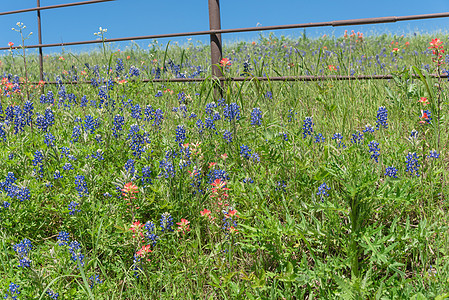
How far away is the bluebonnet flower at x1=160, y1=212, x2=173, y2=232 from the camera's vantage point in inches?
83.0

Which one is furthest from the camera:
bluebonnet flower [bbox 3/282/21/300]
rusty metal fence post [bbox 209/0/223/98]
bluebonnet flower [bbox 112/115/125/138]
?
rusty metal fence post [bbox 209/0/223/98]

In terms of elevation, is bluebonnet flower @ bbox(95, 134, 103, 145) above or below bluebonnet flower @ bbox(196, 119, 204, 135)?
below

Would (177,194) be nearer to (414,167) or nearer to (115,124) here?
(115,124)

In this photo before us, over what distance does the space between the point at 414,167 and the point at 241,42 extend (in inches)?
392

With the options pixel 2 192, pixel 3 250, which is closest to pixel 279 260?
pixel 3 250

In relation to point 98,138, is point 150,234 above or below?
below

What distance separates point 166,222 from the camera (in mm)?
2127

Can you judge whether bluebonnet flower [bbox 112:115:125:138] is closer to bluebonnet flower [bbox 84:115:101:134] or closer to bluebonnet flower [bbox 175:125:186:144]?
bluebonnet flower [bbox 84:115:101:134]

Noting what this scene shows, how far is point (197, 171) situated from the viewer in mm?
2219

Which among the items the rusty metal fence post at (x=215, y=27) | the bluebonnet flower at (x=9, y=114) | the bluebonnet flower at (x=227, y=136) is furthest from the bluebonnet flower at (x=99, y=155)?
the rusty metal fence post at (x=215, y=27)

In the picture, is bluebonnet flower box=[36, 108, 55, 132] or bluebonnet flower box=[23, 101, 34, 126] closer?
bluebonnet flower box=[36, 108, 55, 132]

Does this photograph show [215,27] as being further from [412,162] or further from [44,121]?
[412,162]

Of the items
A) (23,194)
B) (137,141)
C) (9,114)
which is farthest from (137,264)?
(9,114)

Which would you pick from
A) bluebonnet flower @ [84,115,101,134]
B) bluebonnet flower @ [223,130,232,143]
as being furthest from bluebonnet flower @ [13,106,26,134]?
bluebonnet flower @ [223,130,232,143]
